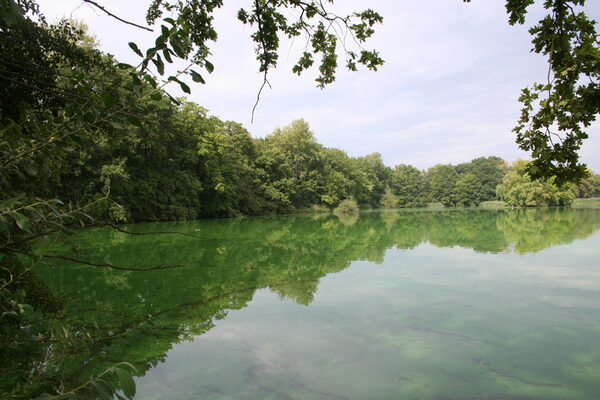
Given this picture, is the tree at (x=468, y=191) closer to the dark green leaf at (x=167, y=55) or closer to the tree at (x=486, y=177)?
the tree at (x=486, y=177)

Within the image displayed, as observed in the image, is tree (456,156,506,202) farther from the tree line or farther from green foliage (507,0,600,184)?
green foliage (507,0,600,184)

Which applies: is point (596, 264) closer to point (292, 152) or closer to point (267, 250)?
point (267, 250)

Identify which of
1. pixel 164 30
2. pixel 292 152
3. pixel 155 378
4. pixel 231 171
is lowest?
pixel 155 378

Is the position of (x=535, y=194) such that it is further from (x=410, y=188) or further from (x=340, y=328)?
(x=340, y=328)

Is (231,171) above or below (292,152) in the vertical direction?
below

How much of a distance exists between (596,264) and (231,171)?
89.8 ft

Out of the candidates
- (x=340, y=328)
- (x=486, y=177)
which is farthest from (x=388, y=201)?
(x=340, y=328)

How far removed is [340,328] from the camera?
4523 millimetres

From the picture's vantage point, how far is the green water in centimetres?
314

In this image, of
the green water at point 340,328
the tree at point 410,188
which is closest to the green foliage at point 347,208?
the tree at point 410,188

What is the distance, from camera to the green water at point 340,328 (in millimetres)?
3139

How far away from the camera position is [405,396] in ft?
9.64

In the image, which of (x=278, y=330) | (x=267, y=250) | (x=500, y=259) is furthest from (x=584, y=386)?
(x=267, y=250)

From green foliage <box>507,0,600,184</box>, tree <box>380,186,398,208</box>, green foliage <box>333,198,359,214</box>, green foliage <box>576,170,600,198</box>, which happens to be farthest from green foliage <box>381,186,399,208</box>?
green foliage <box>507,0,600,184</box>
